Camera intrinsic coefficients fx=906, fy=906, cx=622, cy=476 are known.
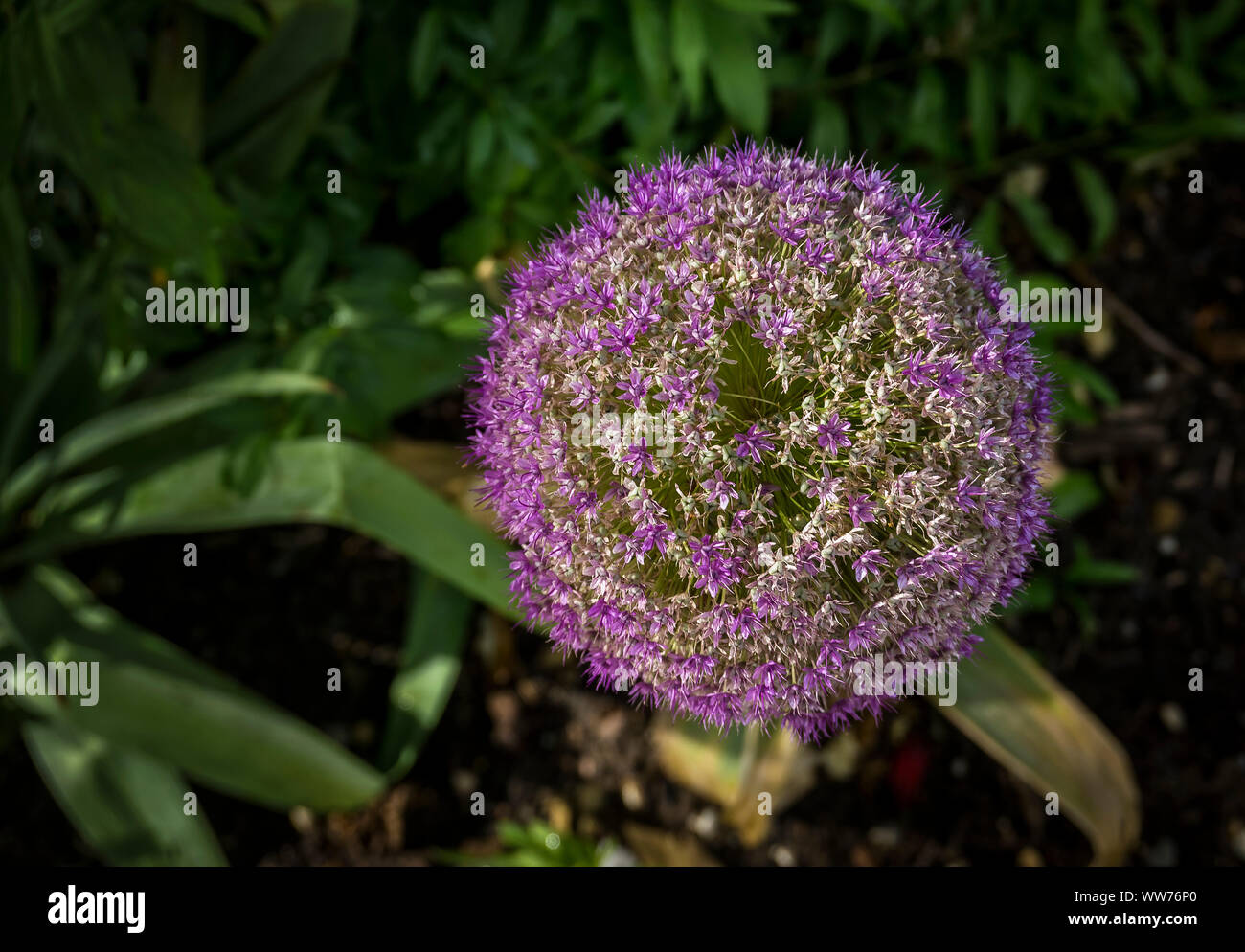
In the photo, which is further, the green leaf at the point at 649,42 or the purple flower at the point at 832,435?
the green leaf at the point at 649,42

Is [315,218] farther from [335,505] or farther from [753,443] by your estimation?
[753,443]

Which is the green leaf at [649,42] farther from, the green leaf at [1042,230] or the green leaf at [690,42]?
the green leaf at [1042,230]

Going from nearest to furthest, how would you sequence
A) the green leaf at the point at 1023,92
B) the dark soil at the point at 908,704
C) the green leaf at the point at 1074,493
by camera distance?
1. the green leaf at the point at 1023,92
2. the green leaf at the point at 1074,493
3. the dark soil at the point at 908,704

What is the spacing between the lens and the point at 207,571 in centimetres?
322

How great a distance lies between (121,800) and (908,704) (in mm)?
2403

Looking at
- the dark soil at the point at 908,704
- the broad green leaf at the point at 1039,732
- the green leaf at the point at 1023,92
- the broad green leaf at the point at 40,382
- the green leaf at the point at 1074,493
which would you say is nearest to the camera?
the broad green leaf at the point at 1039,732

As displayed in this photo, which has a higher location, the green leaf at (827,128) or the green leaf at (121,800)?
the green leaf at (827,128)

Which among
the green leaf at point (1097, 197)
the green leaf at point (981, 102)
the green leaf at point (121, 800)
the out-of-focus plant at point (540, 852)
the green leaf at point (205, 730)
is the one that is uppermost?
the green leaf at point (981, 102)

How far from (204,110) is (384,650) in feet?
5.96

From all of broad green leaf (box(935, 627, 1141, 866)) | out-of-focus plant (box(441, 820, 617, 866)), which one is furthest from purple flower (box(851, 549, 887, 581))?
out-of-focus plant (box(441, 820, 617, 866))

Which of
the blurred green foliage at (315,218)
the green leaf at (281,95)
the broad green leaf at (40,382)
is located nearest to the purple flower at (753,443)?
the blurred green foliage at (315,218)

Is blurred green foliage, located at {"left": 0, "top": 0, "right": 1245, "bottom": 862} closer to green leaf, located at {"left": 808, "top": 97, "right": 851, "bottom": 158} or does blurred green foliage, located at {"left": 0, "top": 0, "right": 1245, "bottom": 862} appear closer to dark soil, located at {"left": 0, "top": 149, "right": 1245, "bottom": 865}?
green leaf, located at {"left": 808, "top": 97, "right": 851, "bottom": 158}

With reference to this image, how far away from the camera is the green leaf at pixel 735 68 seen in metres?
2.16

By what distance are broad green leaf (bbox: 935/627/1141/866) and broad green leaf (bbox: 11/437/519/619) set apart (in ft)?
3.65
